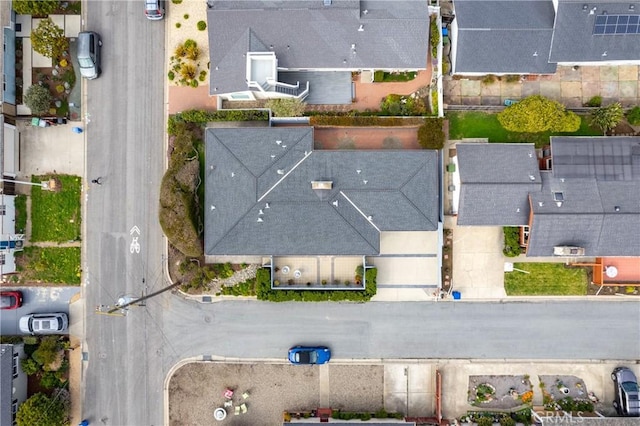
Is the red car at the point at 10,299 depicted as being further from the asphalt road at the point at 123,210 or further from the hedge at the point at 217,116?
the hedge at the point at 217,116

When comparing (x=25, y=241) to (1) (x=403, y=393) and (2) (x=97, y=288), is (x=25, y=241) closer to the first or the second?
(2) (x=97, y=288)

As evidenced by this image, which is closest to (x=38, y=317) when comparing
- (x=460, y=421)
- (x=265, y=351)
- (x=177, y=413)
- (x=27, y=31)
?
(x=177, y=413)

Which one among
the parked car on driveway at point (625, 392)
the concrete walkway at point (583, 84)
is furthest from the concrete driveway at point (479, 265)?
the concrete walkway at point (583, 84)

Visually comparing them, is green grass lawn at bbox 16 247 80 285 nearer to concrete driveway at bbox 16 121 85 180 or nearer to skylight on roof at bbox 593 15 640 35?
concrete driveway at bbox 16 121 85 180

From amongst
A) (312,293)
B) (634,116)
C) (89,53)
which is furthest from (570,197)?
(89,53)

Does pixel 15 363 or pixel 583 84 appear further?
pixel 583 84

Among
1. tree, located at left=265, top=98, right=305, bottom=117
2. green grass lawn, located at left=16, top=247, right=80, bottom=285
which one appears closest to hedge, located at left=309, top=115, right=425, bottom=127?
tree, located at left=265, top=98, right=305, bottom=117

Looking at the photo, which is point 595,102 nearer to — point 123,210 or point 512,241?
point 512,241
